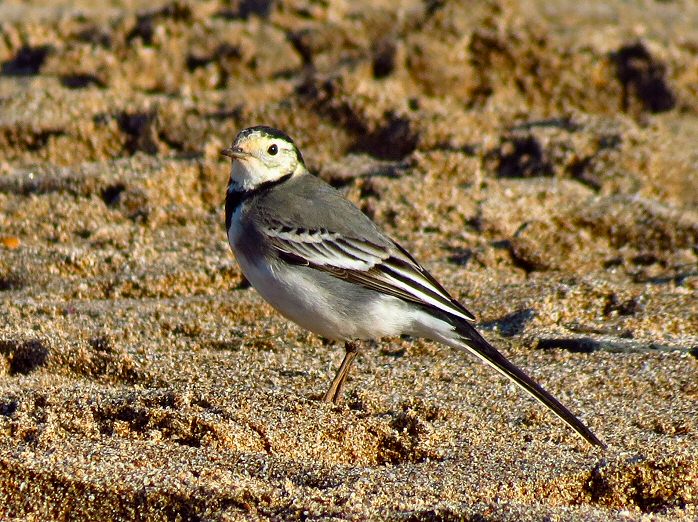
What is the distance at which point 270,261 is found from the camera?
5.66 m

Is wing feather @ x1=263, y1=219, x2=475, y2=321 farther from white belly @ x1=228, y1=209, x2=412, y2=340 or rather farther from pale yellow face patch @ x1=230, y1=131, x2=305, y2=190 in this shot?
pale yellow face patch @ x1=230, y1=131, x2=305, y2=190

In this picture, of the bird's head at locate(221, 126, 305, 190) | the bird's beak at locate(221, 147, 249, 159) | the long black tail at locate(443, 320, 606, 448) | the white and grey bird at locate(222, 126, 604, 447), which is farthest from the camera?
the bird's head at locate(221, 126, 305, 190)

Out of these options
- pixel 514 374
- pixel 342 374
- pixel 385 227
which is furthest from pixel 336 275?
pixel 385 227

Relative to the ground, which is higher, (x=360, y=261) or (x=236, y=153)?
(x=236, y=153)

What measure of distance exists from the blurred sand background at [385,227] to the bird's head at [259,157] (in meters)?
0.62

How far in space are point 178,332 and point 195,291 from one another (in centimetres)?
58

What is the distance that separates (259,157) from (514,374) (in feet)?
6.58

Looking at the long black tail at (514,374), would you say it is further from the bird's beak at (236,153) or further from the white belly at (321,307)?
the bird's beak at (236,153)

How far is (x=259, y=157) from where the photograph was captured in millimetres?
6273

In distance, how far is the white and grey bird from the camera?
5.44m

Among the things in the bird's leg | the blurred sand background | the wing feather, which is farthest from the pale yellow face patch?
the bird's leg

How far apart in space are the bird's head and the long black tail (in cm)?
154

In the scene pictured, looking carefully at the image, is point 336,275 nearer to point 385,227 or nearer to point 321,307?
point 321,307

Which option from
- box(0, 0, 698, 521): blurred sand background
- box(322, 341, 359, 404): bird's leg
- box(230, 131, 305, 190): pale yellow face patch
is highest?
box(230, 131, 305, 190): pale yellow face patch
